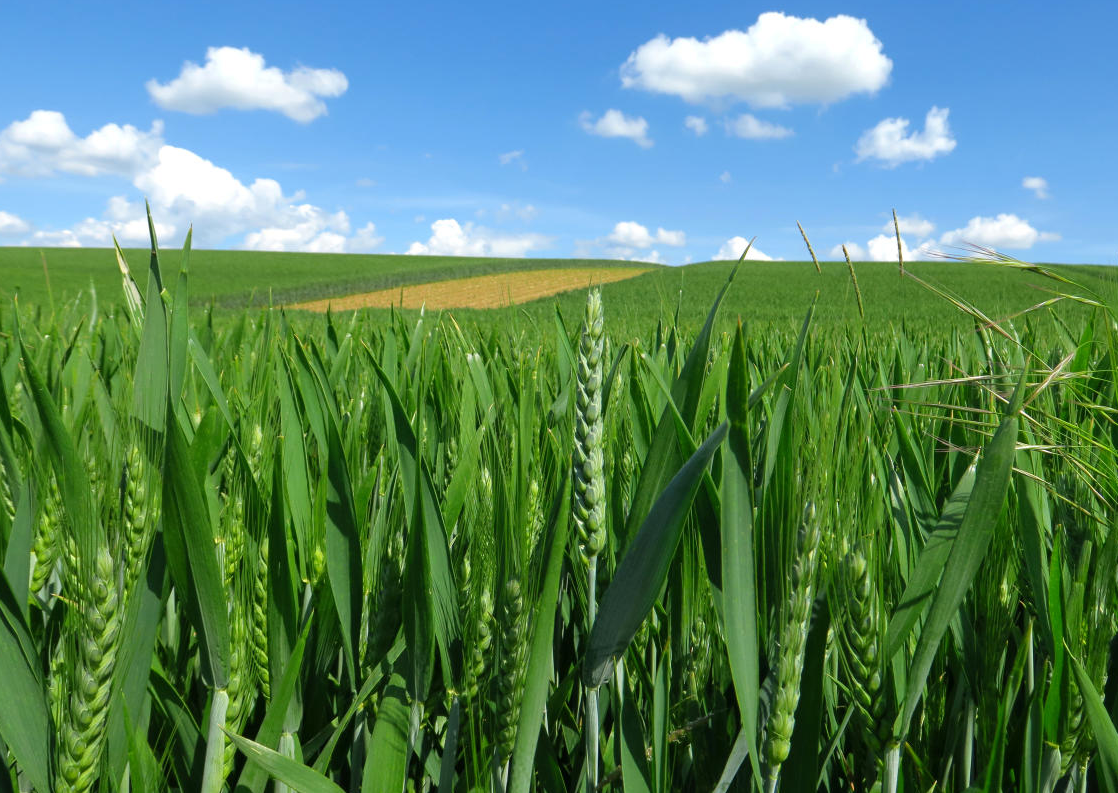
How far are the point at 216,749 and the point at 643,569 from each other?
36 centimetres

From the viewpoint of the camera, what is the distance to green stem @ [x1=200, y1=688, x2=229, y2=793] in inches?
19.6

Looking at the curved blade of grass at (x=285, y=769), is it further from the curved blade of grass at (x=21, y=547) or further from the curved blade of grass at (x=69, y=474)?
the curved blade of grass at (x=21, y=547)

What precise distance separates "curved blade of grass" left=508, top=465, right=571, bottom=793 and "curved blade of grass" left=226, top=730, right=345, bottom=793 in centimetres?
13

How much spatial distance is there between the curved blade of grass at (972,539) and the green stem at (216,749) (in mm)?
529

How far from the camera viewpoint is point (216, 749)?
1.64 feet

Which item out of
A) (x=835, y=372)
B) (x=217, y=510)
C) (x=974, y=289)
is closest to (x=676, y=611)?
(x=835, y=372)

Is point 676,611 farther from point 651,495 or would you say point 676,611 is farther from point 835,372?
point 835,372

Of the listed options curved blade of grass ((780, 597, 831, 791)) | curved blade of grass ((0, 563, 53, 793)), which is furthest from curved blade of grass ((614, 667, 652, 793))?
curved blade of grass ((0, 563, 53, 793))

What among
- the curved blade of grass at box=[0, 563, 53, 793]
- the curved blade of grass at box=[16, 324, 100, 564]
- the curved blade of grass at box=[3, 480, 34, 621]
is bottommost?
the curved blade of grass at box=[0, 563, 53, 793]

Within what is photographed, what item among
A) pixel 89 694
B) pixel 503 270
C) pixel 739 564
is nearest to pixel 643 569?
pixel 739 564

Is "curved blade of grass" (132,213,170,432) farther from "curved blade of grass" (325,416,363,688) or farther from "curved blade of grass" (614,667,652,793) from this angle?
"curved blade of grass" (614,667,652,793)

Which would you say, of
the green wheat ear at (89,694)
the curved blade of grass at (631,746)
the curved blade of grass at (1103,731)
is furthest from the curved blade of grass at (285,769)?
the curved blade of grass at (1103,731)

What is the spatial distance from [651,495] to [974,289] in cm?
3250

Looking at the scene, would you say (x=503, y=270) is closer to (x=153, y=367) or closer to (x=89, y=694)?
(x=153, y=367)
